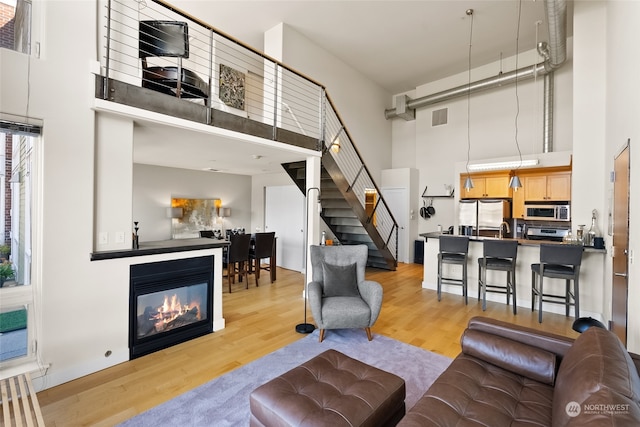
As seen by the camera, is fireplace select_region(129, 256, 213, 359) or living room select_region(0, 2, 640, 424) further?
fireplace select_region(129, 256, 213, 359)

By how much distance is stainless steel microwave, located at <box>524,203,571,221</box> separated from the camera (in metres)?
5.71

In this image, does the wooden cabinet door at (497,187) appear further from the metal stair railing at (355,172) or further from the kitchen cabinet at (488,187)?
the metal stair railing at (355,172)

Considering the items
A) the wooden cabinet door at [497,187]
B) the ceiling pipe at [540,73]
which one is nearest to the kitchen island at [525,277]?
the wooden cabinet door at [497,187]

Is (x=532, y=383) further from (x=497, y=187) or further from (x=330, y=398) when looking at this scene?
(x=497, y=187)

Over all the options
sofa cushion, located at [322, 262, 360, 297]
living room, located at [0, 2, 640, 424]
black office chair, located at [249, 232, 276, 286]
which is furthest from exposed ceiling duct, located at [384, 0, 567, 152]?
black office chair, located at [249, 232, 276, 286]

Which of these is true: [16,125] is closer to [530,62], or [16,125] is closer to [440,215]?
[440,215]

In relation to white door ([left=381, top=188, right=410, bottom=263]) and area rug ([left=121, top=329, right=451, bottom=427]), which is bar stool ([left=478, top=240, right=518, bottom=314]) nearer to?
area rug ([left=121, top=329, right=451, bottom=427])

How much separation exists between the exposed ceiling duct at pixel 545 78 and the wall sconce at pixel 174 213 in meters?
6.38

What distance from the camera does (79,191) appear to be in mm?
2479

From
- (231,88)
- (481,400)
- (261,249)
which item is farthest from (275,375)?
(231,88)

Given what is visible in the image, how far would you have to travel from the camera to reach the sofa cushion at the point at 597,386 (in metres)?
0.97

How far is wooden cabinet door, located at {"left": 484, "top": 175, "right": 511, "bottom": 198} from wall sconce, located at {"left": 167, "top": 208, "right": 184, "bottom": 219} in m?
7.14

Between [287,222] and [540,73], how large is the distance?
20.5 ft

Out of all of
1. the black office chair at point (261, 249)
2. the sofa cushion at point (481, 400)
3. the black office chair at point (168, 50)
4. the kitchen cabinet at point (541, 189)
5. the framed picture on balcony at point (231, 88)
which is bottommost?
the sofa cushion at point (481, 400)
